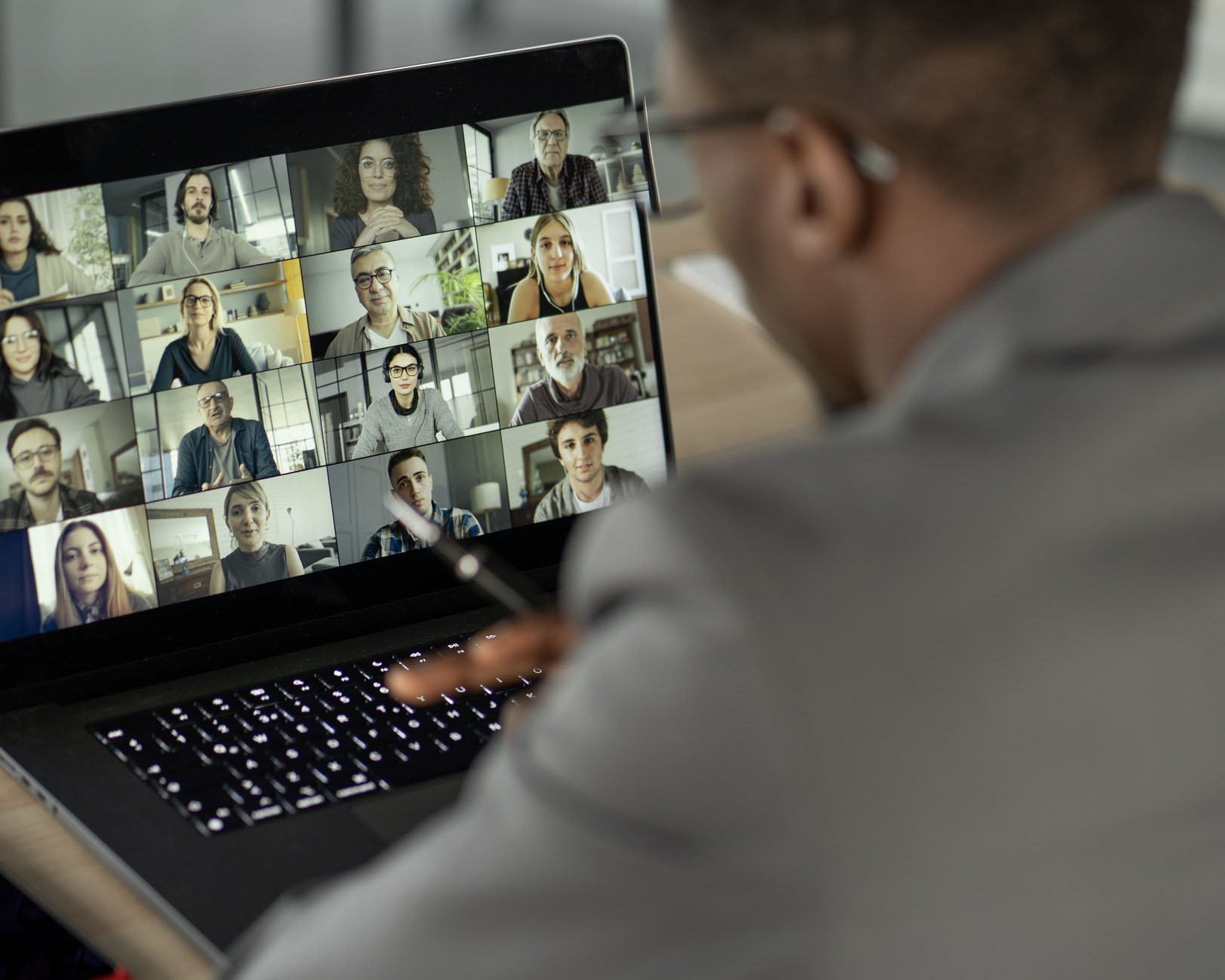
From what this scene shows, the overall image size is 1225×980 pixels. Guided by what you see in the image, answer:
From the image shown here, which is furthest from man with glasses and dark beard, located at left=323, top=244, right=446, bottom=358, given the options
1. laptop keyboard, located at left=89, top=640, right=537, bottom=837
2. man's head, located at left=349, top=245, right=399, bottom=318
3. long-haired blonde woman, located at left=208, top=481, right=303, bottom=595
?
laptop keyboard, located at left=89, top=640, right=537, bottom=837

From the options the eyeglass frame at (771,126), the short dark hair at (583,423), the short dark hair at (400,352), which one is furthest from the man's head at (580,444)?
the eyeglass frame at (771,126)

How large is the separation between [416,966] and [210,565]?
510 mm

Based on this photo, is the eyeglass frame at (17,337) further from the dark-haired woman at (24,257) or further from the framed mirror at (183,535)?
the framed mirror at (183,535)

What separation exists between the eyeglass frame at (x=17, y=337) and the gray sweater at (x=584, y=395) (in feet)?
1.04

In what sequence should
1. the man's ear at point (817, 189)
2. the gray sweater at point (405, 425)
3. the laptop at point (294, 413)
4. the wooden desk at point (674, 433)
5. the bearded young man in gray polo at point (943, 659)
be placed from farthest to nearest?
1. the gray sweater at point (405, 425)
2. the laptop at point (294, 413)
3. the wooden desk at point (674, 433)
4. the man's ear at point (817, 189)
5. the bearded young man in gray polo at point (943, 659)

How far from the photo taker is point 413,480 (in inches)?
35.5

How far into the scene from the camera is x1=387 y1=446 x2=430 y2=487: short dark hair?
89cm

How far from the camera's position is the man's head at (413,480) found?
0.90m

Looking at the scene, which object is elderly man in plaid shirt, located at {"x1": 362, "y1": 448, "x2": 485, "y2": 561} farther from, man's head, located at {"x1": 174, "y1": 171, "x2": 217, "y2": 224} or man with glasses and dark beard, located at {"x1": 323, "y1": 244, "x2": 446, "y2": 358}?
man's head, located at {"x1": 174, "y1": 171, "x2": 217, "y2": 224}

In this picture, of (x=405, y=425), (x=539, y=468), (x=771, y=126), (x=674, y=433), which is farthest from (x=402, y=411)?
(x=771, y=126)

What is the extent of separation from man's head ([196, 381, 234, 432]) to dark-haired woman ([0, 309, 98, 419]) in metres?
0.07

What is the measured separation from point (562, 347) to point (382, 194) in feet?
0.54

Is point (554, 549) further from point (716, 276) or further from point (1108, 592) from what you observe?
point (1108, 592)

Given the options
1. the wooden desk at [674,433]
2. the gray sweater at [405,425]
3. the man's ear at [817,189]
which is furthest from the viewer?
the gray sweater at [405,425]
